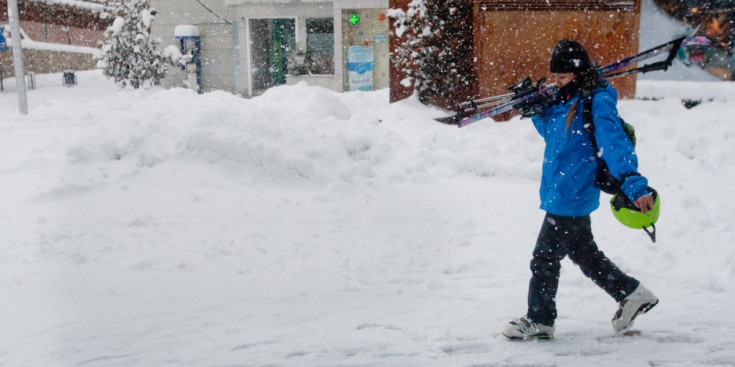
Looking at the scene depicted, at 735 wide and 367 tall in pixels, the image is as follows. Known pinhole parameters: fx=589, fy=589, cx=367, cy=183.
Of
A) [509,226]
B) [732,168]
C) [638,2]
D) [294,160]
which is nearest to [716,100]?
[638,2]

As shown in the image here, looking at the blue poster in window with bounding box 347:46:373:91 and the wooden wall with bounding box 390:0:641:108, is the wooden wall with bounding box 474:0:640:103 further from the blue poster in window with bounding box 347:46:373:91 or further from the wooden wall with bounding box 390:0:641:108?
the blue poster in window with bounding box 347:46:373:91

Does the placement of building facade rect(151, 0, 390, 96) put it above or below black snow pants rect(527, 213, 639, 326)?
above

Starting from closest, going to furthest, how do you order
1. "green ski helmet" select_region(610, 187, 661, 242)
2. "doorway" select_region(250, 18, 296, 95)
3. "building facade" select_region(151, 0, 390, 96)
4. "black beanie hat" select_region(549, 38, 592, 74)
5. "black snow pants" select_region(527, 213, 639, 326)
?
1. "green ski helmet" select_region(610, 187, 661, 242)
2. "black beanie hat" select_region(549, 38, 592, 74)
3. "black snow pants" select_region(527, 213, 639, 326)
4. "building facade" select_region(151, 0, 390, 96)
5. "doorway" select_region(250, 18, 296, 95)

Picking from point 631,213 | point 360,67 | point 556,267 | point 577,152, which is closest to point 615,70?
point 577,152

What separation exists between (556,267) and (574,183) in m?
0.50

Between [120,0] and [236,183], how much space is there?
692 inches

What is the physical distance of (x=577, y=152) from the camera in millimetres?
3084

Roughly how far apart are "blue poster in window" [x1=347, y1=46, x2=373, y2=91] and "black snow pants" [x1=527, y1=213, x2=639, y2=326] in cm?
1764

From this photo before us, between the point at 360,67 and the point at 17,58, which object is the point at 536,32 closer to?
the point at 360,67

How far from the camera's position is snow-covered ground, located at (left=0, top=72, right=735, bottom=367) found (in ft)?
10.8

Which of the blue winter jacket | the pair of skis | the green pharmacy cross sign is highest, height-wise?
the green pharmacy cross sign

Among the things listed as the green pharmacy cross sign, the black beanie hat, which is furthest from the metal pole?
the black beanie hat

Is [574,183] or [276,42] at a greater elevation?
[276,42]

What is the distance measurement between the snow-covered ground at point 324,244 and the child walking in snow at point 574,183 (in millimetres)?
254
